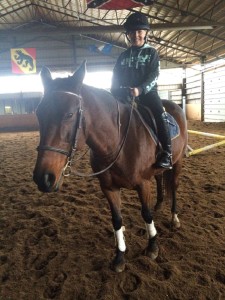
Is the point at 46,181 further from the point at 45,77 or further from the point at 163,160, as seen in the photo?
the point at 163,160

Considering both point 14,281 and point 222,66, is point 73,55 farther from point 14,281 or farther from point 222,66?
point 14,281

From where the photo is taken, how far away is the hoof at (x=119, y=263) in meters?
2.46

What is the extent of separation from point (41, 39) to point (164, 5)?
1353 centimetres

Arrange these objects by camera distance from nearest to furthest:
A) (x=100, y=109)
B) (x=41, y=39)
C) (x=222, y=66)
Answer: (x=100, y=109) → (x=222, y=66) → (x=41, y=39)

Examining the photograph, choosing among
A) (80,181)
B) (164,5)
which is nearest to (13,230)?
(80,181)

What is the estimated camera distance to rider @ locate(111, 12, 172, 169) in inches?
102

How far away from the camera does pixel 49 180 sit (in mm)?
1710

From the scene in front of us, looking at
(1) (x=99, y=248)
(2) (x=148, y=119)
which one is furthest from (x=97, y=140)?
(1) (x=99, y=248)

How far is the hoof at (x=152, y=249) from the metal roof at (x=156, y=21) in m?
10.3

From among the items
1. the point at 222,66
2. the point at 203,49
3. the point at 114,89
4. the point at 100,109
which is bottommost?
the point at 100,109

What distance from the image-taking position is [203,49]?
1759cm

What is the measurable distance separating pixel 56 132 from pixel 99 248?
172 centimetres

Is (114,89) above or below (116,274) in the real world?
above

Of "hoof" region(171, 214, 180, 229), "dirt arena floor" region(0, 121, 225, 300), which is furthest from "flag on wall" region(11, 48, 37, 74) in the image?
"hoof" region(171, 214, 180, 229)
